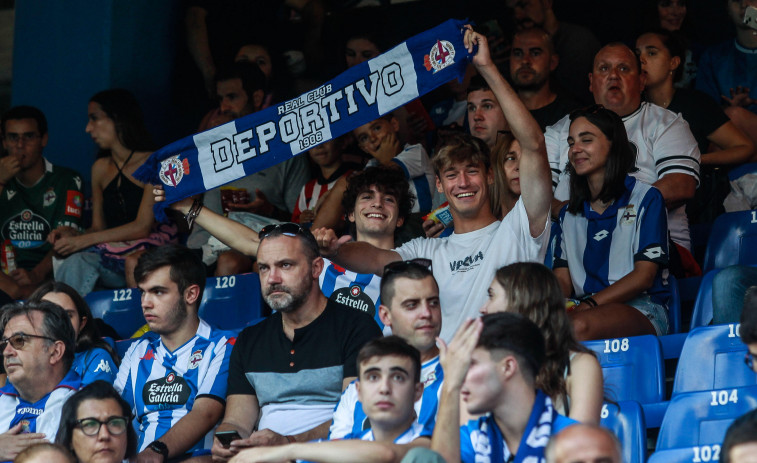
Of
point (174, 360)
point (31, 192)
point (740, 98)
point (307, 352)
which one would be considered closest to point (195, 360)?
point (174, 360)

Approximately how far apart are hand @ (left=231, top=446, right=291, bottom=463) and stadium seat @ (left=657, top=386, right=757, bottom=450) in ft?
4.11

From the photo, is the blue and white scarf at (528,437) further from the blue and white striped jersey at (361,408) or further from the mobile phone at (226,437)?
the mobile phone at (226,437)

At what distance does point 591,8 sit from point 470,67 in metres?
1.27

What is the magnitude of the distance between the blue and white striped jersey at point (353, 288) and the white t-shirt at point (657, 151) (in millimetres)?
1101

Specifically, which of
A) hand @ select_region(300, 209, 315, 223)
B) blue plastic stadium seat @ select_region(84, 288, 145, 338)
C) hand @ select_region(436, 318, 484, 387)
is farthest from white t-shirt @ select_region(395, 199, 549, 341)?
blue plastic stadium seat @ select_region(84, 288, 145, 338)

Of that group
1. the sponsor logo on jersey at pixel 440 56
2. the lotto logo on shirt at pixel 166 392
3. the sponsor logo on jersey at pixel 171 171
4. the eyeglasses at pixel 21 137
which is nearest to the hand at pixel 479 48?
the sponsor logo on jersey at pixel 440 56

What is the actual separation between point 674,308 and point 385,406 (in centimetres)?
199

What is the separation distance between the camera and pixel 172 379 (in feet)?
15.6

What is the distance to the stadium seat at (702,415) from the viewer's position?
3639 mm

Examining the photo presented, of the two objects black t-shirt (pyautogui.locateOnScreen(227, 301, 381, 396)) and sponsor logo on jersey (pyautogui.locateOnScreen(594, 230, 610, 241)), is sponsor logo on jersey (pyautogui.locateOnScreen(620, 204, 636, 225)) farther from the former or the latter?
black t-shirt (pyautogui.locateOnScreen(227, 301, 381, 396))

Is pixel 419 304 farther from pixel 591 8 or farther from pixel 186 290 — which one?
pixel 591 8

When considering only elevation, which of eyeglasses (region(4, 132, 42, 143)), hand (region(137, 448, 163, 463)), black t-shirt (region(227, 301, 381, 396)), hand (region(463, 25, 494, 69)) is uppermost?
eyeglasses (region(4, 132, 42, 143))

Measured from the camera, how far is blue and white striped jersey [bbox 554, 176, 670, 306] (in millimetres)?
4812

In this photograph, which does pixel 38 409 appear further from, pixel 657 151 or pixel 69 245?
pixel 657 151
